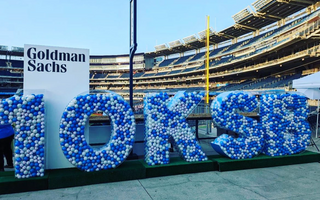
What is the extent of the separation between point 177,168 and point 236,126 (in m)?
2.00

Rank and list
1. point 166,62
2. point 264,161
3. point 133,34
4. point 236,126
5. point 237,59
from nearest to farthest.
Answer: point 236,126, point 264,161, point 133,34, point 237,59, point 166,62

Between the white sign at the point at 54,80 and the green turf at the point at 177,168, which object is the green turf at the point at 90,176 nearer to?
the green turf at the point at 177,168

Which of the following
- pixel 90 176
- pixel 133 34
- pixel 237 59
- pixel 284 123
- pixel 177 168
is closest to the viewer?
pixel 90 176

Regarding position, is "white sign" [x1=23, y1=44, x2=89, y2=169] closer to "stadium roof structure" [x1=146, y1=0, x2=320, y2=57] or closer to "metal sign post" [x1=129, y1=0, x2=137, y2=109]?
"metal sign post" [x1=129, y1=0, x2=137, y2=109]

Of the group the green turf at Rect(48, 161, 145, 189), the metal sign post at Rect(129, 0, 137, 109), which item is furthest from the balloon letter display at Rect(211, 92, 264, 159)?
the metal sign post at Rect(129, 0, 137, 109)

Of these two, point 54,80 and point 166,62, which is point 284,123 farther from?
point 166,62

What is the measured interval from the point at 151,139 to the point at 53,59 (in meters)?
3.05

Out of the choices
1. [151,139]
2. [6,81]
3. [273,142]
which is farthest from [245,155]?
[6,81]

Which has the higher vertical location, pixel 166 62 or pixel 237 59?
pixel 166 62

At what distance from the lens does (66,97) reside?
560 centimetres

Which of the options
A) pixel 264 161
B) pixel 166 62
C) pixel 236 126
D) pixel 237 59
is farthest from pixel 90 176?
pixel 166 62

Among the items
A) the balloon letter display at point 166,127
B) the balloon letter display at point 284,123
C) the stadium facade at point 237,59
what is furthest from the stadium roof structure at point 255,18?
the balloon letter display at point 166,127

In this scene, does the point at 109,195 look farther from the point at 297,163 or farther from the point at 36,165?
the point at 297,163

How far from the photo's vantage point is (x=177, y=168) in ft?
19.6
